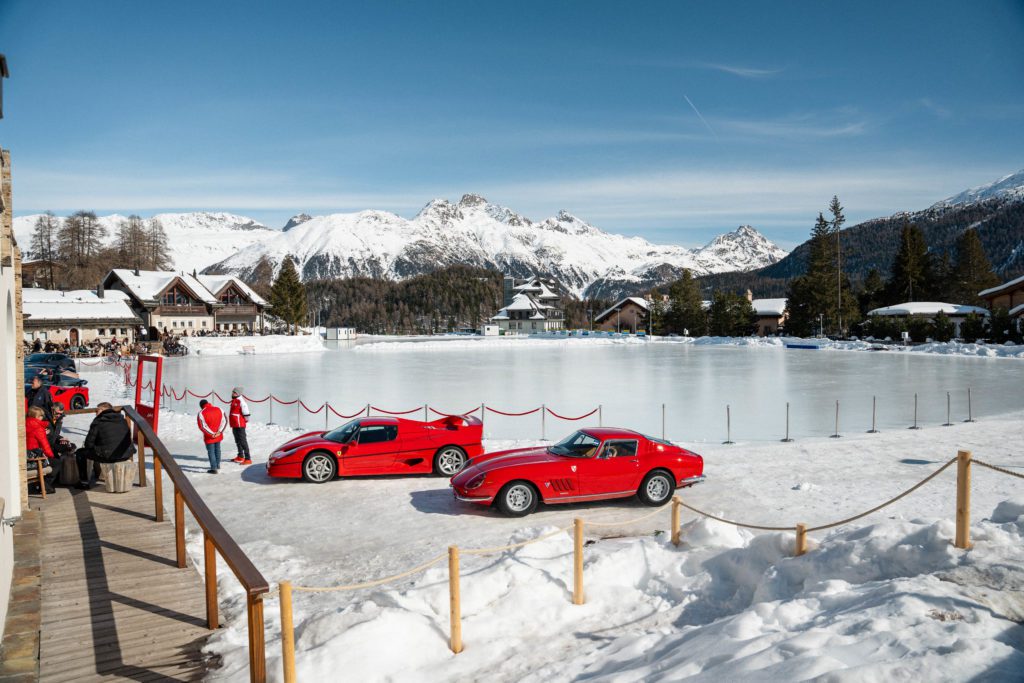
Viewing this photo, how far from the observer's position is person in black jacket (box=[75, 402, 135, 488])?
34.4ft

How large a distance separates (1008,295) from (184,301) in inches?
3356

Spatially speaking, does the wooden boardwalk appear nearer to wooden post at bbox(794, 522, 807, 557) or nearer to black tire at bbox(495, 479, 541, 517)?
black tire at bbox(495, 479, 541, 517)

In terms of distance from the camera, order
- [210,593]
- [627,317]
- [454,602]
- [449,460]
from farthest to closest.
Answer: [627,317], [449,460], [210,593], [454,602]

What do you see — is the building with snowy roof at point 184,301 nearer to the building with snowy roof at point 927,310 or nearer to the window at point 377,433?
the window at point 377,433

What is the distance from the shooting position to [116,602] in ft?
22.0

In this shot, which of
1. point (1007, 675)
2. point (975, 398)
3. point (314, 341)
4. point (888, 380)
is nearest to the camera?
point (1007, 675)

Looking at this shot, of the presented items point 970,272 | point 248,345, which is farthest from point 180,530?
point 970,272

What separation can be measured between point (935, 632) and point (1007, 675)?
23.2 inches

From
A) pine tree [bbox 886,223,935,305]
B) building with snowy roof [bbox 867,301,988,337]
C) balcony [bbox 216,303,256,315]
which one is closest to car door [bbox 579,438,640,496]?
building with snowy roof [bbox 867,301,988,337]

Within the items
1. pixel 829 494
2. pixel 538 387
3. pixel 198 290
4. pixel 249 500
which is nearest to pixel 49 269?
pixel 198 290

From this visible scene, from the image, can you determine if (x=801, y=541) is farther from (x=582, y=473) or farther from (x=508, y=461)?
(x=508, y=461)

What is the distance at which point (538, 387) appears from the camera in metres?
31.9

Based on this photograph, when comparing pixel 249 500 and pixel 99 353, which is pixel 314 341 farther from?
pixel 249 500

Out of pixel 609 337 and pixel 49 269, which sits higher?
pixel 49 269
